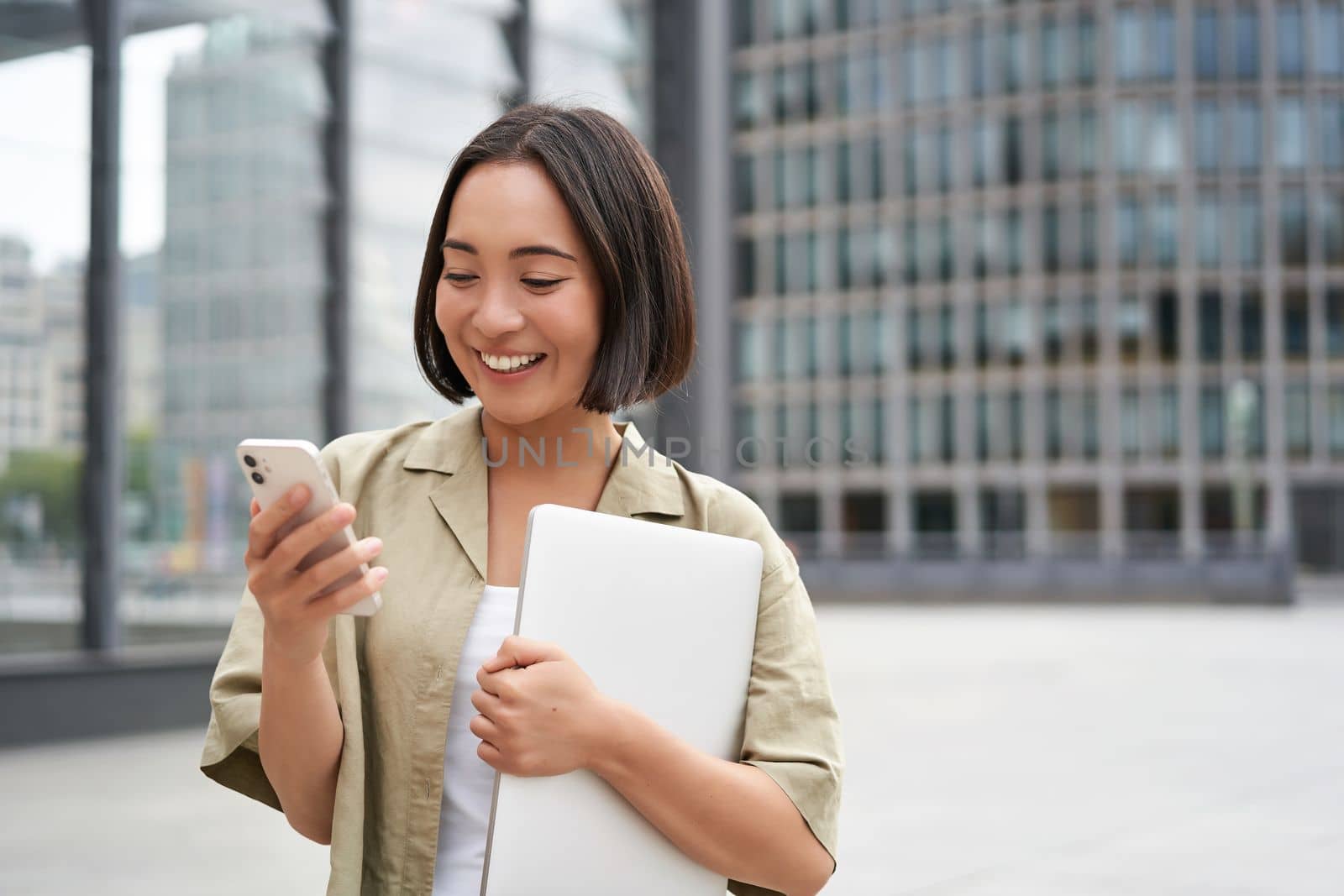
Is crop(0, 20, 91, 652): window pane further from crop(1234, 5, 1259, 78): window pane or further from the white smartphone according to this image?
crop(1234, 5, 1259, 78): window pane

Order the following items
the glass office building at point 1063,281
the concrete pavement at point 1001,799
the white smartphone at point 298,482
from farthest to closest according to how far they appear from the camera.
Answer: the glass office building at point 1063,281 → the concrete pavement at point 1001,799 → the white smartphone at point 298,482

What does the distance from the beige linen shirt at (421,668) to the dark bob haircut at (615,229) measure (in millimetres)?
139

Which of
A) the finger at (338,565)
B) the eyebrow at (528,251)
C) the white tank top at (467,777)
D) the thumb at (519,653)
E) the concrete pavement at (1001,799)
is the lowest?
the concrete pavement at (1001,799)

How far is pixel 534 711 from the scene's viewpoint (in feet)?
4.75

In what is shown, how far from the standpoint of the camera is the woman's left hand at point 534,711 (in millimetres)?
1449

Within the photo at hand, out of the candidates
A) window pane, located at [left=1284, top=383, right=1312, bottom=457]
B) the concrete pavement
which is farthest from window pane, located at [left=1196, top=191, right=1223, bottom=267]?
the concrete pavement

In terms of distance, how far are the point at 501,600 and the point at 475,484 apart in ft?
0.46

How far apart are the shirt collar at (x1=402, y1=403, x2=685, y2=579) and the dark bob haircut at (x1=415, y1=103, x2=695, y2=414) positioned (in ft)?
0.30

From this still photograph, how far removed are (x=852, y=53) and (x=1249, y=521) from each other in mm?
23352

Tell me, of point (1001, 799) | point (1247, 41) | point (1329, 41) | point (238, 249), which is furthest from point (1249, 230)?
point (1001, 799)

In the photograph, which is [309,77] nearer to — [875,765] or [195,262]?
[195,262]

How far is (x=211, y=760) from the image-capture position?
5.47ft

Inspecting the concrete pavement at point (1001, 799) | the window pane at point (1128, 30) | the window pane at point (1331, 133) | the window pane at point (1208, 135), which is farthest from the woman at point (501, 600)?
the window pane at point (1331, 133)

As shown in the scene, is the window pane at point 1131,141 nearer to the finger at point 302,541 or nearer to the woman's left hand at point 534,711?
the woman's left hand at point 534,711
